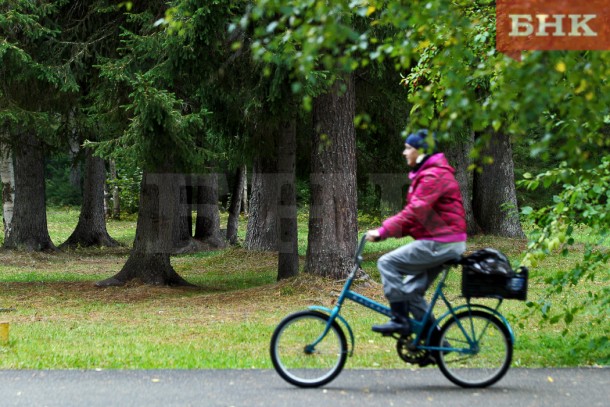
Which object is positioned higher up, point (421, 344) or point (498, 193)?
point (498, 193)

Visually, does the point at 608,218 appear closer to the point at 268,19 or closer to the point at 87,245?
the point at 268,19

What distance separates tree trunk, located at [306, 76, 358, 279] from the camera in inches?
605

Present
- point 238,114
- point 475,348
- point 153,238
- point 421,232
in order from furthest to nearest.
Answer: point 153,238 < point 238,114 < point 475,348 < point 421,232

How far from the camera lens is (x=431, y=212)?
7113 millimetres

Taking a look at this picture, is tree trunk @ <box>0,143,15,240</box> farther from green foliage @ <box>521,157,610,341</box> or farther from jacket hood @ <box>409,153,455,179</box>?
jacket hood @ <box>409,153,455,179</box>

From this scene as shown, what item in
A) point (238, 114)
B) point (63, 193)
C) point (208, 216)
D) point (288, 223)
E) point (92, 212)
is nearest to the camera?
point (238, 114)

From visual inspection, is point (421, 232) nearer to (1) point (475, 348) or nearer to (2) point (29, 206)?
(1) point (475, 348)

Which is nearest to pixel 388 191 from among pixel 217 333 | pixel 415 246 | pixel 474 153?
pixel 217 333

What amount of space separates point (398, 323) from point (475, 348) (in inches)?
27.2

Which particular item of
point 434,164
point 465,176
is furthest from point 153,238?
point 465,176

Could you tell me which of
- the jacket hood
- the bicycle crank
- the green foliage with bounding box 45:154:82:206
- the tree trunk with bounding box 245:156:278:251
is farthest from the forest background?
the green foliage with bounding box 45:154:82:206

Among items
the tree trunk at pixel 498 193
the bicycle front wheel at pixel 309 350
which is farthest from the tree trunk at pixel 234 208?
the bicycle front wheel at pixel 309 350

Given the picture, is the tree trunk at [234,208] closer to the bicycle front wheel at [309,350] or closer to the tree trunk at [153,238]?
the tree trunk at [153,238]

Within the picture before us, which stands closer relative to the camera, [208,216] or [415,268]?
[415,268]
